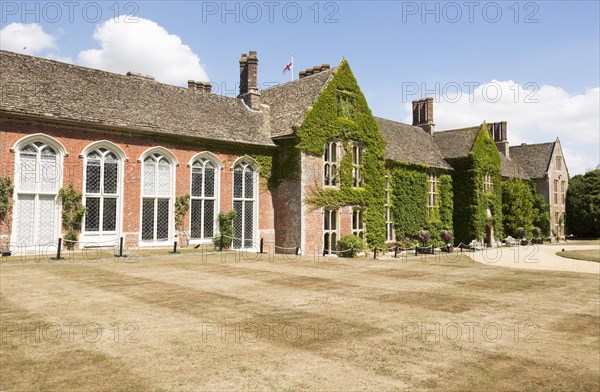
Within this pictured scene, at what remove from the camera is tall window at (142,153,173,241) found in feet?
75.6

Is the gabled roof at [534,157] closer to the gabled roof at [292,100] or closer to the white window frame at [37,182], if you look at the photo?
the gabled roof at [292,100]

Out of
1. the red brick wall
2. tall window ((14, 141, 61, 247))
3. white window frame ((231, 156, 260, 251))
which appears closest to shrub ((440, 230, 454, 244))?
the red brick wall

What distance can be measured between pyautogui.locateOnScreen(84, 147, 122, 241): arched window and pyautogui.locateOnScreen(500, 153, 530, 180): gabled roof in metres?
38.6

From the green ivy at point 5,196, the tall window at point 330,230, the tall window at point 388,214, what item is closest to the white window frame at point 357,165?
the tall window at point 330,230

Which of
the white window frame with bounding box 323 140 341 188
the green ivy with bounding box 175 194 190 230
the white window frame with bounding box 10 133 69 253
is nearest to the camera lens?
the white window frame with bounding box 10 133 69 253

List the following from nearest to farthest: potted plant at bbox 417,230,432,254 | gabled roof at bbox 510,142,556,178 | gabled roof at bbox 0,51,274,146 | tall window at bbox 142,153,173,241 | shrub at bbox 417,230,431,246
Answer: gabled roof at bbox 0,51,274,146 → tall window at bbox 142,153,173,241 → potted plant at bbox 417,230,432,254 → shrub at bbox 417,230,431,246 → gabled roof at bbox 510,142,556,178

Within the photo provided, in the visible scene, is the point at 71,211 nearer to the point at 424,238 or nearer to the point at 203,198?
the point at 203,198

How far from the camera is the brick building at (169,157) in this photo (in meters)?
20.0

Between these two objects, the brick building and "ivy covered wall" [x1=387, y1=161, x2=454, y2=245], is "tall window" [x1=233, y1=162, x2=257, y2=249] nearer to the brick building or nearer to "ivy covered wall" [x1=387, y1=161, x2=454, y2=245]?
the brick building

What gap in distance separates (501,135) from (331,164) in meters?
32.1

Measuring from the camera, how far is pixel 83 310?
965 centimetres

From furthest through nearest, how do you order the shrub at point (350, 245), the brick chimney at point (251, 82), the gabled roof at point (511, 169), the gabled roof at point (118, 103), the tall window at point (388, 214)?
the gabled roof at point (511, 169)
the tall window at point (388, 214)
the brick chimney at point (251, 82)
the shrub at point (350, 245)
the gabled roof at point (118, 103)

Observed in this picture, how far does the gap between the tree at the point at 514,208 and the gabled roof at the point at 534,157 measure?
901cm

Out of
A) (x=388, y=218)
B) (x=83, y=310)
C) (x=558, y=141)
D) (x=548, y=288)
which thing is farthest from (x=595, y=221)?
(x=83, y=310)
